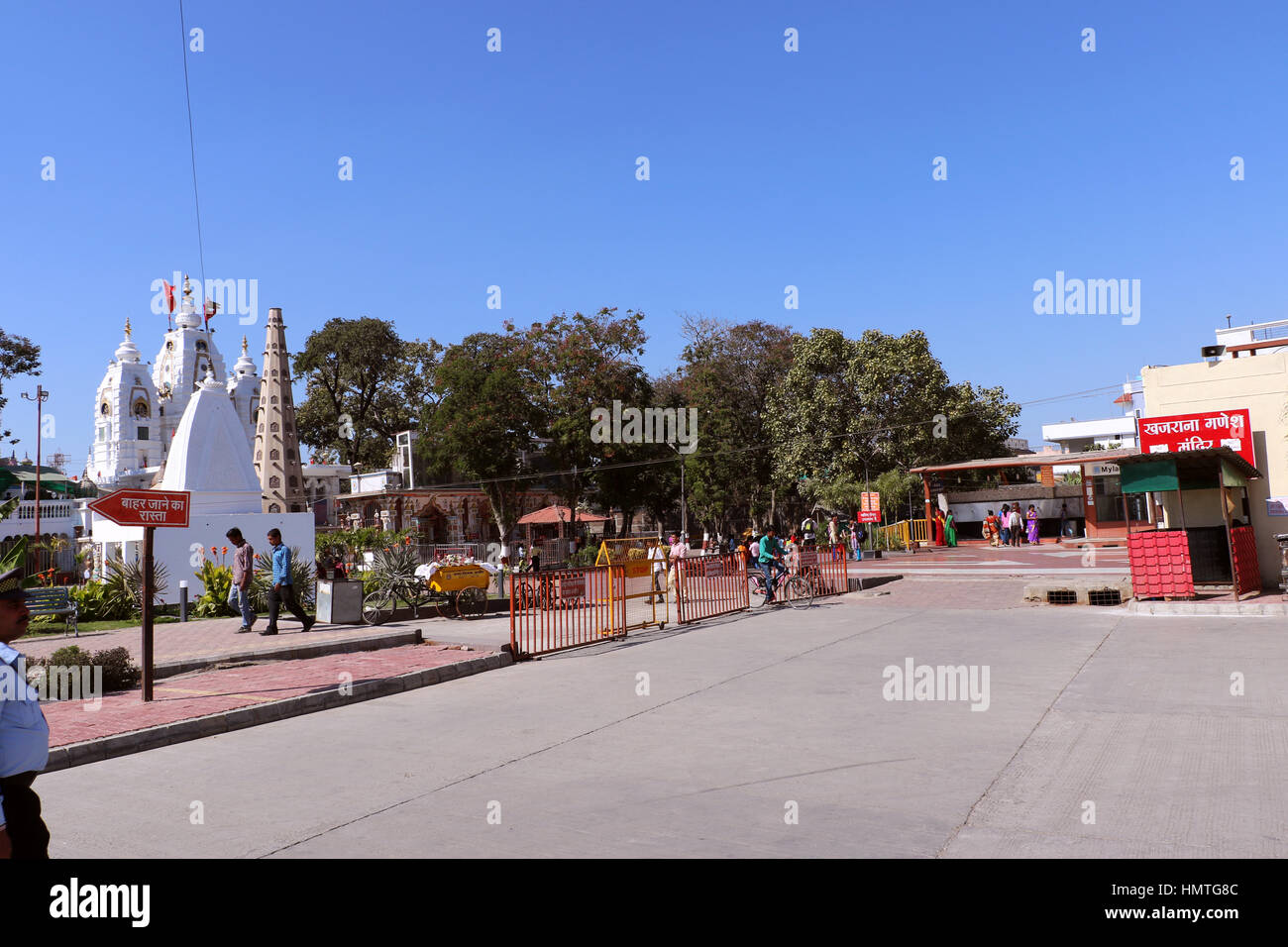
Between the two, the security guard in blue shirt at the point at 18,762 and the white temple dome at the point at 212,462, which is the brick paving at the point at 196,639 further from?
the security guard in blue shirt at the point at 18,762

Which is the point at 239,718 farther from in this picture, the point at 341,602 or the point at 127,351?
the point at 127,351

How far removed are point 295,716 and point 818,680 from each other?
554cm

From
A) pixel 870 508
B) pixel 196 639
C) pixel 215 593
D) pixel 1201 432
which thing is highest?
pixel 1201 432

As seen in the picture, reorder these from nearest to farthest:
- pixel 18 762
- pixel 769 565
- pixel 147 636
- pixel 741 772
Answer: pixel 18 762 < pixel 741 772 < pixel 147 636 < pixel 769 565

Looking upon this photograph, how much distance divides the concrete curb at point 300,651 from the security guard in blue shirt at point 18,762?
28.7 ft

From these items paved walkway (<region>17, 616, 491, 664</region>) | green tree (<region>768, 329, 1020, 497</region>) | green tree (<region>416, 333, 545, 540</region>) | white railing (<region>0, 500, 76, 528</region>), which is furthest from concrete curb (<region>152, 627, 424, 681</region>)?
white railing (<region>0, 500, 76, 528</region>)

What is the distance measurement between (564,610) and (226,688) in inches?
208

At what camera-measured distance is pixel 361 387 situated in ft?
194

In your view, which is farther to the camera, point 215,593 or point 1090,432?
point 1090,432

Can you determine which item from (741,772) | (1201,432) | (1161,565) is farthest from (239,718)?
(1201,432)

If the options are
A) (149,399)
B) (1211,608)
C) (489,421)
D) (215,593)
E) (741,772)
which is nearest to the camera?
(741,772)

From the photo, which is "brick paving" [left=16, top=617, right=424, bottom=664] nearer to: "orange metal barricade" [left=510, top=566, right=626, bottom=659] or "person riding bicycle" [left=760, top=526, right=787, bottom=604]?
"orange metal barricade" [left=510, top=566, right=626, bottom=659]

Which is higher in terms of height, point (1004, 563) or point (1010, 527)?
point (1010, 527)

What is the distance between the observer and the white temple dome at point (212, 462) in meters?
25.1
